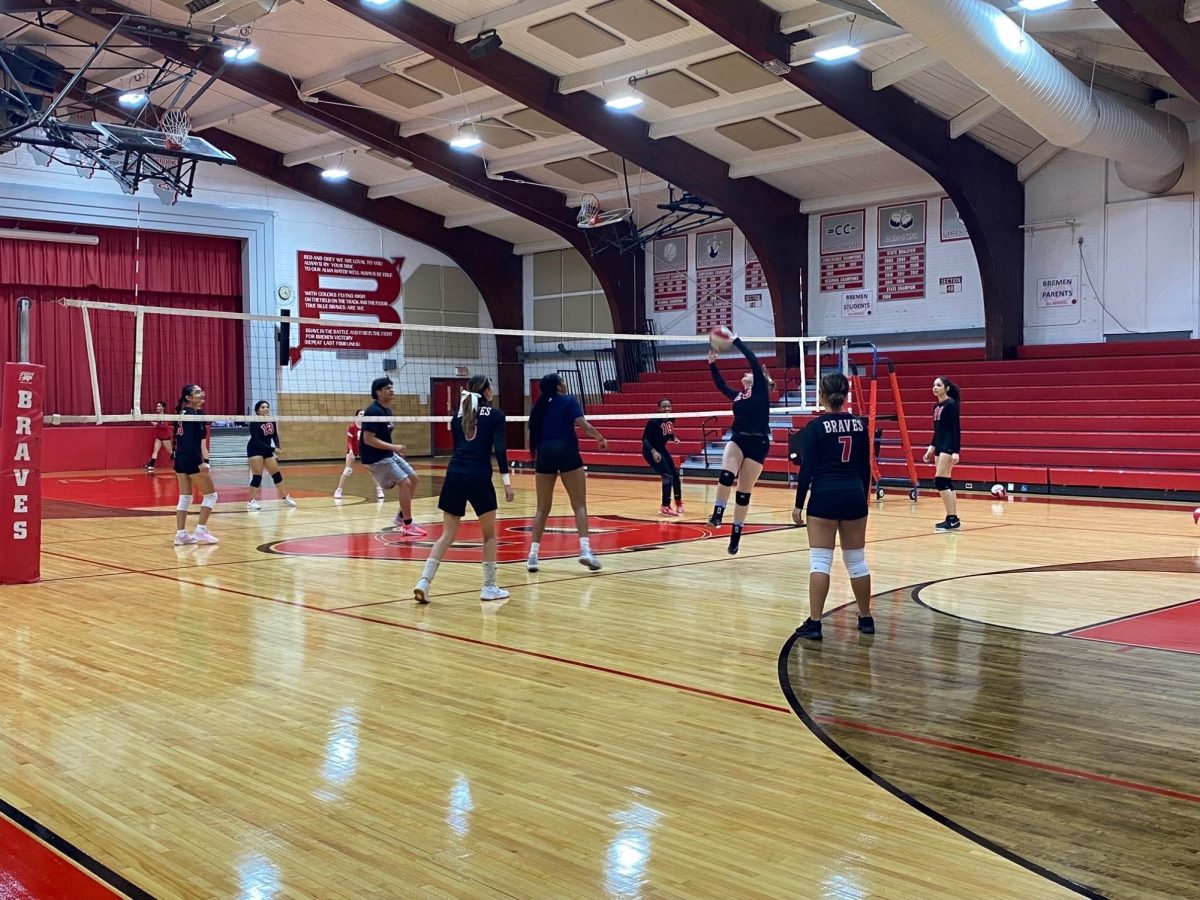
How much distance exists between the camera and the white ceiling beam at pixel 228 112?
21.8m

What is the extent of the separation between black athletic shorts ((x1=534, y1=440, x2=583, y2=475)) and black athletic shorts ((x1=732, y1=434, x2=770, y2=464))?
6.70ft

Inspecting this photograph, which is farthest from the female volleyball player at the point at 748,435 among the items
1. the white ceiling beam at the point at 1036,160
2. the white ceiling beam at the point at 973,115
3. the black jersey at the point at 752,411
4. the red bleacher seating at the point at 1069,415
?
the white ceiling beam at the point at 1036,160

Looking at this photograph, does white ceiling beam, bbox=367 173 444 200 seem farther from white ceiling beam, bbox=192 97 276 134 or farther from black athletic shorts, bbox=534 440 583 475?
black athletic shorts, bbox=534 440 583 475

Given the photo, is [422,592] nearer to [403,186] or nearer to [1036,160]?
[1036,160]

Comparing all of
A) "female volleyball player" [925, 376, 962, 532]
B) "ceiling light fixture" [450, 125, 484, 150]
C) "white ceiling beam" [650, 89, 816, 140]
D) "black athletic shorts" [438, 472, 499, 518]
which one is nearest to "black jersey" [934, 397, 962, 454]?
"female volleyball player" [925, 376, 962, 532]

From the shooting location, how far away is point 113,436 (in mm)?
23359

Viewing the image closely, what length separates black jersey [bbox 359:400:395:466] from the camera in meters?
10.8

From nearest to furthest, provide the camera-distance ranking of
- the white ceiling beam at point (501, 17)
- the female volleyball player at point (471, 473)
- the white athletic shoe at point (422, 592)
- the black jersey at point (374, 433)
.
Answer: the female volleyball player at point (471, 473) → the white athletic shoe at point (422, 592) → the black jersey at point (374, 433) → the white ceiling beam at point (501, 17)

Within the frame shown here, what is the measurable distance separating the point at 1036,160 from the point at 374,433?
13682 millimetres

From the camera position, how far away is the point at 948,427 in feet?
38.7

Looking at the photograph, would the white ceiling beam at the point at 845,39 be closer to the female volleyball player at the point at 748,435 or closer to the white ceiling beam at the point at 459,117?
the white ceiling beam at the point at 459,117

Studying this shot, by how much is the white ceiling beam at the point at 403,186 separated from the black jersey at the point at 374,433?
13.4 meters

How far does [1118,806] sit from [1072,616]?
3593 mm

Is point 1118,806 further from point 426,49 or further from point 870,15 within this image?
point 426,49
